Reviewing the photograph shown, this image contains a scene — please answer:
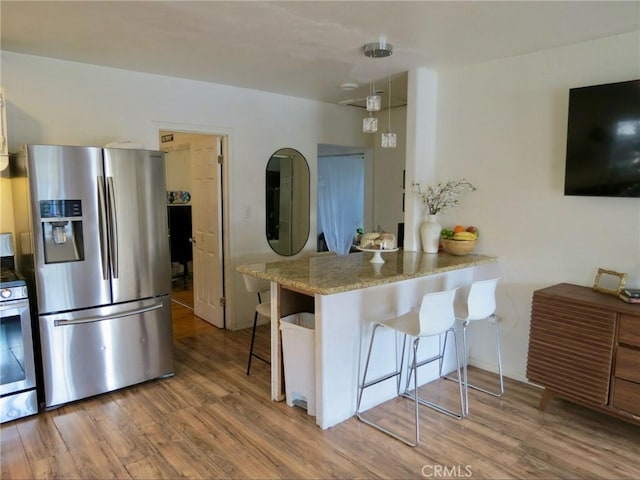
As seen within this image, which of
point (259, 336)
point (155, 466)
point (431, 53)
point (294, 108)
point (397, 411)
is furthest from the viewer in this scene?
point (294, 108)

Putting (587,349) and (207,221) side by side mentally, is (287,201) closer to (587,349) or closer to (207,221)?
(207,221)

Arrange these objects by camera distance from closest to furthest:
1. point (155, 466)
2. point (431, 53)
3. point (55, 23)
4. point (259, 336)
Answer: point (155, 466) < point (55, 23) < point (431, 53) < point (259, 336)

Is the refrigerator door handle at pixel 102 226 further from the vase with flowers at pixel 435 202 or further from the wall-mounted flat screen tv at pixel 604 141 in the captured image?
the wall-mounted flat screen tv at pixel 604 141

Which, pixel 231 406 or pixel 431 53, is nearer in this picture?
pixel 231 406

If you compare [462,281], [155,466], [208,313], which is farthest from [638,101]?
[208,313]

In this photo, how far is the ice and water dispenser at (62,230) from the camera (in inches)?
111

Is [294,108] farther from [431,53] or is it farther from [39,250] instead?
[39,250]

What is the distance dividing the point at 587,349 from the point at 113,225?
3.22 m

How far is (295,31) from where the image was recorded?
9.02 ft

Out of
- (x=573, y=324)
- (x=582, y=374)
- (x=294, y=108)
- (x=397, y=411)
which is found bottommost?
(x=397, y=411)

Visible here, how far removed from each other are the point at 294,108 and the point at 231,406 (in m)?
3.19

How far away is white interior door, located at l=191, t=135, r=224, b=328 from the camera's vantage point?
14.8ft

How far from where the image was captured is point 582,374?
275 centimetres

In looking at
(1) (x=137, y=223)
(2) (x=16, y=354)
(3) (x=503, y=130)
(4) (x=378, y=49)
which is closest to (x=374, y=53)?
(4) (x=378, y=49)
